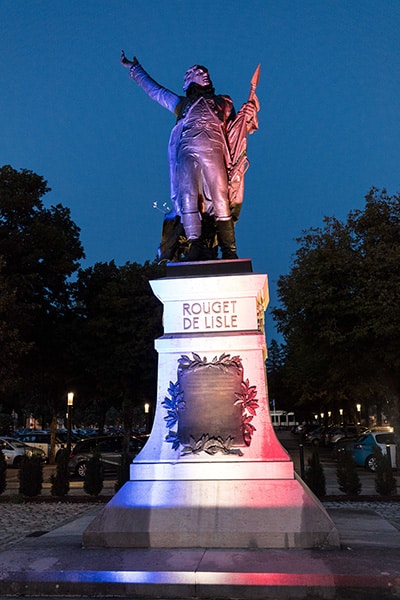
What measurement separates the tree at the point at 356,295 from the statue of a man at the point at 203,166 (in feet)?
42.0

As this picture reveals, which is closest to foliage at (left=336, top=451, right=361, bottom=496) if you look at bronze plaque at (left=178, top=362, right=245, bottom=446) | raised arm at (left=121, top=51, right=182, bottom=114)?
bronze plaque at (left=178, top=362, right=245, bottom=446)

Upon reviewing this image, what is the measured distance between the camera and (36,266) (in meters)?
31.0

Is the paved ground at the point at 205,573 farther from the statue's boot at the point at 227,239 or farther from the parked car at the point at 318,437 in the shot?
the parked car at the point at 318,437

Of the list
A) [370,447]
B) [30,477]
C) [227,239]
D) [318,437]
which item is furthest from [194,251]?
[318,437]

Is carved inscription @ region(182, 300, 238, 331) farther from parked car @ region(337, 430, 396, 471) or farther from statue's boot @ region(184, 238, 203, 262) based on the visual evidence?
parked car @ region(337, 430, 396, 471)

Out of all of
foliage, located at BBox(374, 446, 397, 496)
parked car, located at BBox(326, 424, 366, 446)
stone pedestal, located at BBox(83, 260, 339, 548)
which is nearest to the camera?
stone pedestal, located at BBox(83, 260, 339, 548)

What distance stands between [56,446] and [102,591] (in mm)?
31800

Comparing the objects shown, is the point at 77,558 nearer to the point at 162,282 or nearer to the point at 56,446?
the point at 162,282

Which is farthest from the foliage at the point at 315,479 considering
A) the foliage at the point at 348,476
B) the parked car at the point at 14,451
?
the parked car at the point at 14,451

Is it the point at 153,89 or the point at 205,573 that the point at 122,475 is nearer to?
the point at 153,89

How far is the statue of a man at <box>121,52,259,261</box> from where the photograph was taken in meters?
8.77

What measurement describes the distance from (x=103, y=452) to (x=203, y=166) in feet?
59.4

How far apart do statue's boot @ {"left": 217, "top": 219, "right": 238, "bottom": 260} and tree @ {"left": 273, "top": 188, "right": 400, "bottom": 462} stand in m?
12.8

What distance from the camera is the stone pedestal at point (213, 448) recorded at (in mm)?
6914
